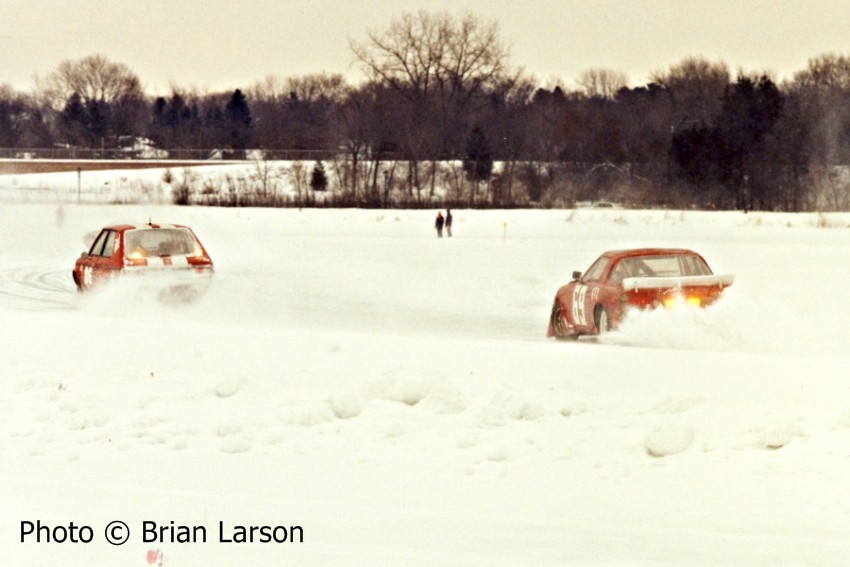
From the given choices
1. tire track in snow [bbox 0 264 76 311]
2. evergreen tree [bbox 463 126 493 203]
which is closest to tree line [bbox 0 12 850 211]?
evergreen tree [bbox 463 126 493 203]

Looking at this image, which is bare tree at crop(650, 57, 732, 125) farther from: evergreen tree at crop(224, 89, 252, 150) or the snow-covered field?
the snow-covered field

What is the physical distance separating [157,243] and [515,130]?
247ft

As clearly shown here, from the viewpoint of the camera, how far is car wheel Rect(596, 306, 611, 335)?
1434cm

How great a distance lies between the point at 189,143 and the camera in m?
115

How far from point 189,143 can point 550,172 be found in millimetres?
48086

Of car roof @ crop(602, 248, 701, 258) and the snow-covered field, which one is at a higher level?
car roof @ crop(602, 248, 701, 258)

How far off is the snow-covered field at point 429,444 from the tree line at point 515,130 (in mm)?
52163

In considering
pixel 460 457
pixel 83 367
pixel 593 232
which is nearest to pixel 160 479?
pixel 460 457

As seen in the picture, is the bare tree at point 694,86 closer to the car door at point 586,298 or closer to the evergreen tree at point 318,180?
the evergreen tree at point 318,180

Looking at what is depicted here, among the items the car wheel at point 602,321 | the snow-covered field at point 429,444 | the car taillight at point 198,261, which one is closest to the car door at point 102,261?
the car taillight at point 198,261

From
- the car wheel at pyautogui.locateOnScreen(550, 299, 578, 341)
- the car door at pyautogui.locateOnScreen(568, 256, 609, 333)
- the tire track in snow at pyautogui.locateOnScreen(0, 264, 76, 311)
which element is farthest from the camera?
the tire track in snow at pyautogui.locateOnScreen(0, 264, 76, 311)

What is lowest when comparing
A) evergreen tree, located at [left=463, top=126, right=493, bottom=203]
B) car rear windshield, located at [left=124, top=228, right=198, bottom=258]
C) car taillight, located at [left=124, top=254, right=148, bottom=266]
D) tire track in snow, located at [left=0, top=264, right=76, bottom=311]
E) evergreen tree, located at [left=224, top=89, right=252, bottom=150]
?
tire track in snow, located at [left=0, top=264, right=76, bottom=311]

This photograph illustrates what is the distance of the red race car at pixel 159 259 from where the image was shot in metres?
18.0

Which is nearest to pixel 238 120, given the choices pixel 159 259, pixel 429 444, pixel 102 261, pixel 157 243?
pixel 157 243
